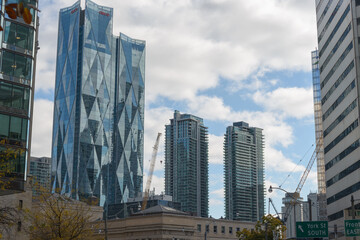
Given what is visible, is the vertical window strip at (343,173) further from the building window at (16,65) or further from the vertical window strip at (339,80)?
the building window at (16,65)

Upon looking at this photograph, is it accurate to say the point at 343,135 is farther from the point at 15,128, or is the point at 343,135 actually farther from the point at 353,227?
the point at 15,128

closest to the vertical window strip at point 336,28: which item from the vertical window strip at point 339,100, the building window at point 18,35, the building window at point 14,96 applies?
the vertical window strip at point 339,100

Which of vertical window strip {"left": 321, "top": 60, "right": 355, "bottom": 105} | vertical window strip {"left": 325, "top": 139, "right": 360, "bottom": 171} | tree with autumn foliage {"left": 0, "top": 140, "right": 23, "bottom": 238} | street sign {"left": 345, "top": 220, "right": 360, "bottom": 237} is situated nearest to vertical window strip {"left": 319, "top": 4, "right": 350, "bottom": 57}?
vertical window strip {"left": 321, "top": 60, "right": 355, "bottom": 105}

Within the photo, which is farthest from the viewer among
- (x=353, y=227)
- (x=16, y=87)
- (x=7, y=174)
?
(x=16, y=87)

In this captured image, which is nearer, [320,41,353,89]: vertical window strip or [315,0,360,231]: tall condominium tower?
[315,0,360,231]: tall condominium tower

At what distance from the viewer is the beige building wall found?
11219cm

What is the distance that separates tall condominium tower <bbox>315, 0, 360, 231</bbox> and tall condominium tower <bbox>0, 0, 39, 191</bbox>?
59.0m

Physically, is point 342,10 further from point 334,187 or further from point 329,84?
point 334,187

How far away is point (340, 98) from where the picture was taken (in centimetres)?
10338

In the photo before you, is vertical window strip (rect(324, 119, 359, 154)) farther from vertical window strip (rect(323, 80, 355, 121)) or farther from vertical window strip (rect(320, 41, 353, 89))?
vertical window strip (rect(320, 41, 353, 89))

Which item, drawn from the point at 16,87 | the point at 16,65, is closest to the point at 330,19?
the point at 16,65

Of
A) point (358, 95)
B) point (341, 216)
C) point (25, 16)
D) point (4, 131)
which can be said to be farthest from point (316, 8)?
point (25, 16)

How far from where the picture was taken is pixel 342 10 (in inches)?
3957

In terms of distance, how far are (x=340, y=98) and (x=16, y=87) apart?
2675 inches
